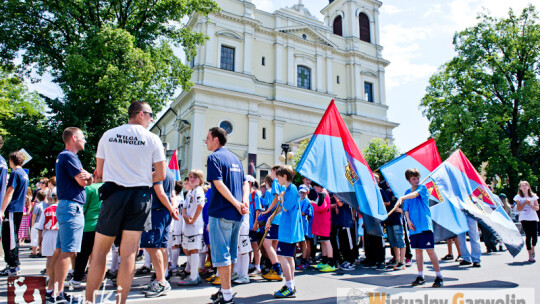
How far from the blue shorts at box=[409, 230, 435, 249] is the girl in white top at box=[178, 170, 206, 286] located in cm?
358

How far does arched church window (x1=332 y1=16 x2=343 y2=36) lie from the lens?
139 feet

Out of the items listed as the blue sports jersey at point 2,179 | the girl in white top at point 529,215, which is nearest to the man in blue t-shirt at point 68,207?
the blue sports jersey at point 2,179

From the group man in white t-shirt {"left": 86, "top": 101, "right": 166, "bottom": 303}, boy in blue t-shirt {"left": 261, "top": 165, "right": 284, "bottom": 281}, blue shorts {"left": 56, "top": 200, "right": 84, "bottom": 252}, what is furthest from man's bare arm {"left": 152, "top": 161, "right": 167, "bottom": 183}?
boy in blue t-shirt {"left": 261, "top": 165, "right": 284, "bottom": 281}

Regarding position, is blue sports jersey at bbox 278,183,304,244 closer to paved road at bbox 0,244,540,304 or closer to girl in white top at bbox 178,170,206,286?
paved road at bbox 0,244,540,304

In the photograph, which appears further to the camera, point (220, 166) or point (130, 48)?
point (130, 48)

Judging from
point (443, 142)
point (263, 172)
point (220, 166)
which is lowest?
point (220, 166)

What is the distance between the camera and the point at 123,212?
3.51m

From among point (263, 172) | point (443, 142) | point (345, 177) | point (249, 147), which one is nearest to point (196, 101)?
point (249, 147)

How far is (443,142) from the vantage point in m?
28.0

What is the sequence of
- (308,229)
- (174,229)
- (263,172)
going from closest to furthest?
(174,229) < (308,229) < (263,172)

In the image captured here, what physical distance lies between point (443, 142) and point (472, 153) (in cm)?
216

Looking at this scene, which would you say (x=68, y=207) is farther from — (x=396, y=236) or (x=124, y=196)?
(x=396, y=236)

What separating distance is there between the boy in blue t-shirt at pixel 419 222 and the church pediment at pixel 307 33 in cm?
3154

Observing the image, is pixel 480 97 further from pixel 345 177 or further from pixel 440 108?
pixel 345 177
